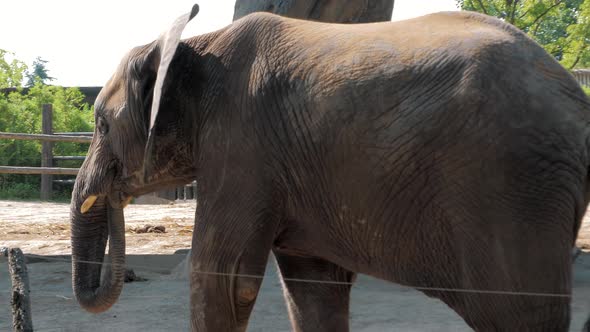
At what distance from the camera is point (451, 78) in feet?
11.6

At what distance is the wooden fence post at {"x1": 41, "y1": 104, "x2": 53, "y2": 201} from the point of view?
18484 mm

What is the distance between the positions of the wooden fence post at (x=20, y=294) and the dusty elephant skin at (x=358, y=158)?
0.42m

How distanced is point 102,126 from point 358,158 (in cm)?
156

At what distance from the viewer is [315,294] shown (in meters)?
4.66

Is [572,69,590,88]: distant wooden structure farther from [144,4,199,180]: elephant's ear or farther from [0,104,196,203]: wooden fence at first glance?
[144,4,199,180]: elephant's ear

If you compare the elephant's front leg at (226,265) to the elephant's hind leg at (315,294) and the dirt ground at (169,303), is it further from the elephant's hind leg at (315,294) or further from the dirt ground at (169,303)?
the dirt ground at (169,303)

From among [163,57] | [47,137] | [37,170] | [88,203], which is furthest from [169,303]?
[47,137]

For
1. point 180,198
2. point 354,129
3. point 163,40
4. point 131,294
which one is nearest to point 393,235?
point 354,129

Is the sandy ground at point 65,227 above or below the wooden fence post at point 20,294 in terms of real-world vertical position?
below

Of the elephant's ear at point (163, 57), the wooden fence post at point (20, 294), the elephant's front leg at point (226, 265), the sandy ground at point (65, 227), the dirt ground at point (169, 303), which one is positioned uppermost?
the elephant's ear at point (163, 57)

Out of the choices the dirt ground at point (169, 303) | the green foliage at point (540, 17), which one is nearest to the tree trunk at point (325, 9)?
the dirt ground at point (169, 303)

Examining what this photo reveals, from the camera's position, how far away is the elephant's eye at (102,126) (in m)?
4.74

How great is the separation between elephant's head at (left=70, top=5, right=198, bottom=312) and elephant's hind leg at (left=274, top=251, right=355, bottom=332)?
2.15ft

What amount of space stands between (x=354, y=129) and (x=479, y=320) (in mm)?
824
